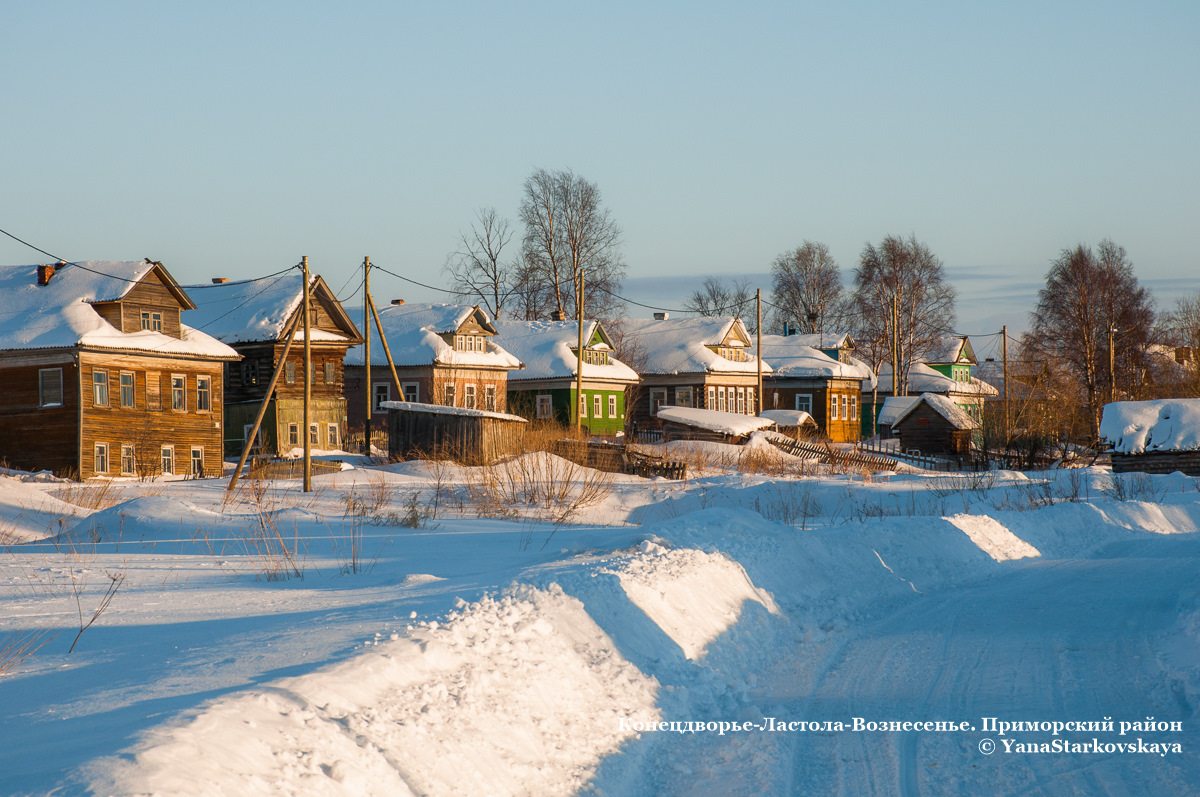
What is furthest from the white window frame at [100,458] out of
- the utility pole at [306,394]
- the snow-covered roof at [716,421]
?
the snow-covered roof at [716,421]

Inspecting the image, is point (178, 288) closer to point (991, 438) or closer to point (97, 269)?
point (97, 269)

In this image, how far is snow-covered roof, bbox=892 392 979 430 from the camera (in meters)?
49.0

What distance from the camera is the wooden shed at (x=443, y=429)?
32094 mm

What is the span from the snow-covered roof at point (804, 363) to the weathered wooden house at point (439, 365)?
761 inches

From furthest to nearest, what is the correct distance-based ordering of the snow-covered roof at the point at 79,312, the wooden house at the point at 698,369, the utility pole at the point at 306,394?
the wooden house at the point at 698,369, the snow-covered roof at the point at 79,312, the utility pole at the point at 306,394

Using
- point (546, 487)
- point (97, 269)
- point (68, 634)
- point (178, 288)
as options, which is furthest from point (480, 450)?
point (68, 634)

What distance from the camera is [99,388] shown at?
32250mm

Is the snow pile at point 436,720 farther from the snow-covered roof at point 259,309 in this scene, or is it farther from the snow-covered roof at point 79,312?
the snow-covered roof at point 259,309

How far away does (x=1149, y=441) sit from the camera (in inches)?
1385

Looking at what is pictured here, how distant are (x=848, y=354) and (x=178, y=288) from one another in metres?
46.4

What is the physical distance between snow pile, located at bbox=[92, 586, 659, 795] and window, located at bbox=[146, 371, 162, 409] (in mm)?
29952

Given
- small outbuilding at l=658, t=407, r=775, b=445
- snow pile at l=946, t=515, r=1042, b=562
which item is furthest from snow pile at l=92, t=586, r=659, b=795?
small outbuilding at l=658, t=407, r=775, b=445

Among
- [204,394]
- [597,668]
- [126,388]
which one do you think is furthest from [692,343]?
[597,668]

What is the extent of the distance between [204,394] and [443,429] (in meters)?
9.40
